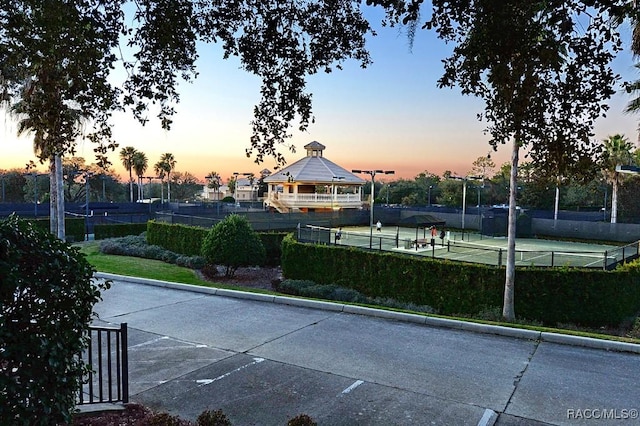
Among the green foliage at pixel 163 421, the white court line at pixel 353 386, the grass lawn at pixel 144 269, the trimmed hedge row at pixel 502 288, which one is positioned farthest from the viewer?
the grass lawn at pixel 144 269

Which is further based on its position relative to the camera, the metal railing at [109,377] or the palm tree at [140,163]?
the palm tree at [140,163]

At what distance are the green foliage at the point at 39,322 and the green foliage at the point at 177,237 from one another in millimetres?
Answer: 17846

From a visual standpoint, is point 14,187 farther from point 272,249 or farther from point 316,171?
point 272,249

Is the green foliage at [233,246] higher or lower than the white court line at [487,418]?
higher

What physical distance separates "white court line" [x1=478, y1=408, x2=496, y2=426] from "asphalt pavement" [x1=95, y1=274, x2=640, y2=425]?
1 cm

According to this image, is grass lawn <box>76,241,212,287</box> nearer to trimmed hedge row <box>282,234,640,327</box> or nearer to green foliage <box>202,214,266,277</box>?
green foliage <box>202,214,266,277</box>

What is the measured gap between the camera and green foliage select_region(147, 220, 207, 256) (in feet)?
71.7

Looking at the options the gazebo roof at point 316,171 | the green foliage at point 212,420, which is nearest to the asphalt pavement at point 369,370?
the green foliage at point 212,420

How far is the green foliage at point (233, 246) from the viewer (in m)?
17.8

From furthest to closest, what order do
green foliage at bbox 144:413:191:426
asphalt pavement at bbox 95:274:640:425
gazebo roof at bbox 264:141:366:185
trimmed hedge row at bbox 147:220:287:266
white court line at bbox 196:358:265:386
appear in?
gazebo roof at bbox 264:141:366:185 → trimmed hedge row at bbox 147:220:287:266 → white court line at bbox 196:358:265:386 → asphalt pavement at bbox 95:274:640:425 → green foliage at bbox 144:413:191:426

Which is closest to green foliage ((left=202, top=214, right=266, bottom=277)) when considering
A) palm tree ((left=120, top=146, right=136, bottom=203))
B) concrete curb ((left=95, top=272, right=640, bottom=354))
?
concrete curb ((left=95, top=272, right=640, bottom=354))

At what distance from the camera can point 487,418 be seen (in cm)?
520

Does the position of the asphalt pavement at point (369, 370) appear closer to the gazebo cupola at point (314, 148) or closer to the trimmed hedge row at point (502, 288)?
the trimmed hedge row at point (502, 288)

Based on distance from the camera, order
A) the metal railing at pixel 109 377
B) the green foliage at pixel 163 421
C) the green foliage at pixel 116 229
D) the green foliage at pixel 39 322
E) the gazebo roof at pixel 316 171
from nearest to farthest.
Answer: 1. the green foliage at pixel 39 322
2. the green foliage at pixel 163 421
3. the metal railing at pixel 109 377
4. the green foliage at pixel 116 229
5. the gazebo roof at pixel 316 171
